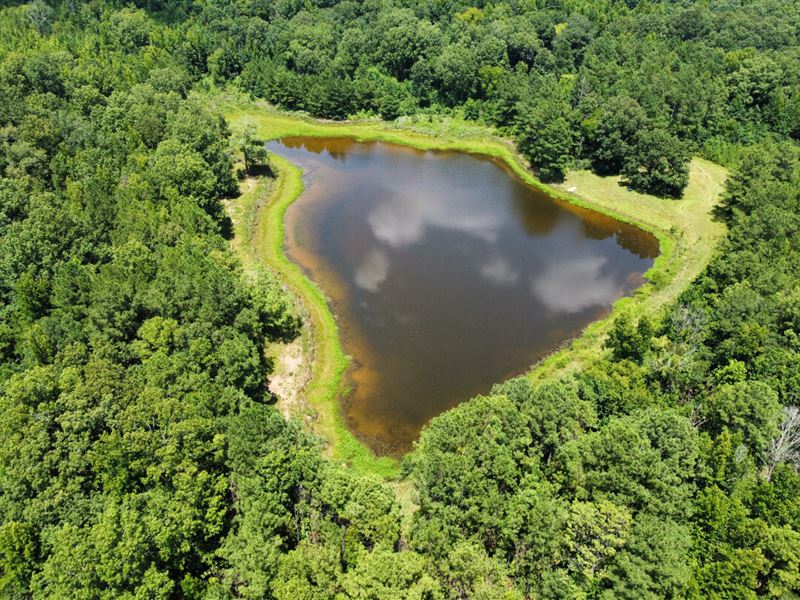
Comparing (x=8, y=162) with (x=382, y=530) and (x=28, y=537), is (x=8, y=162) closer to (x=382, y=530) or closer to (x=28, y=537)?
(x=28, y=537)

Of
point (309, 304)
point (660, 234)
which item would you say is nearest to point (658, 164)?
point (660, 234)

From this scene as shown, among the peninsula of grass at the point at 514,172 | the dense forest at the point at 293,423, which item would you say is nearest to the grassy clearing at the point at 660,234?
the peninsula of grass at the point at 514,172

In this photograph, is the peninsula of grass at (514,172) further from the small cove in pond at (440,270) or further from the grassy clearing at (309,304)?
the small cove in pond at (440,270)

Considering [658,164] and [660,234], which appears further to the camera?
[658,164]

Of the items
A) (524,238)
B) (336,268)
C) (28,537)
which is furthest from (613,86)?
(28,537)

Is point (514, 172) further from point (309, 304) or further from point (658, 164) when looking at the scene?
point (309, 304)

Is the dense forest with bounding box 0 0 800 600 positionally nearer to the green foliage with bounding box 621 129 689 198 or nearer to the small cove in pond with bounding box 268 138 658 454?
the green foliage with bounding box 621 129 689 198

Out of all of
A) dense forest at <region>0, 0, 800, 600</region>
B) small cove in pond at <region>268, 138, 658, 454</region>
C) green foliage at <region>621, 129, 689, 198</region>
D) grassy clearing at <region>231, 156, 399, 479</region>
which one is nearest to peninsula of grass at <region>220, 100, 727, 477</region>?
grassy clearing at <region>231, 156, 399, 479</region>
